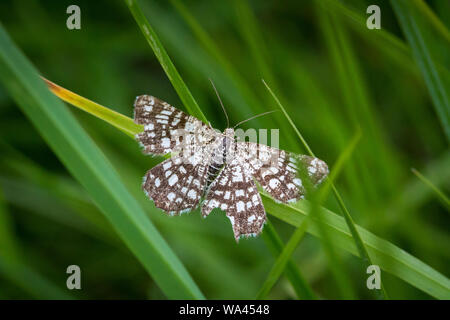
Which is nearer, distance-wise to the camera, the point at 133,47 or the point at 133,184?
the point at 133,184

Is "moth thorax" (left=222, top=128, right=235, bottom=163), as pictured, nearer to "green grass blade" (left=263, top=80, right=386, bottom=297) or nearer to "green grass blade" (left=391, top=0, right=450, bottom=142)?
"green grass blade" (left=263, top=80, right=386, bottom=297)

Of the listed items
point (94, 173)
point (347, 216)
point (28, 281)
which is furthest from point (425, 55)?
point (28, 281)

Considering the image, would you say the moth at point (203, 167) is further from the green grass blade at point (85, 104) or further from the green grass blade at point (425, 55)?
the green grass blade at point (425, 55)

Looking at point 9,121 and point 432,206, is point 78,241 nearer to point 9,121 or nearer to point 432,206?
point 9,121

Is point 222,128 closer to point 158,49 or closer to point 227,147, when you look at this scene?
point 227,147

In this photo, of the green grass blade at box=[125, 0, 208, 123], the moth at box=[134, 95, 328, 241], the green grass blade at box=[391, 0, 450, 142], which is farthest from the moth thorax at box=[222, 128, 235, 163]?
the green grass blade at box=[391, 0, 450, 142]

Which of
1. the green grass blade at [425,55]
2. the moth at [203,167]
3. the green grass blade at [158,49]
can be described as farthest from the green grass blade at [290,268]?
the green grass blade at [425,55]
